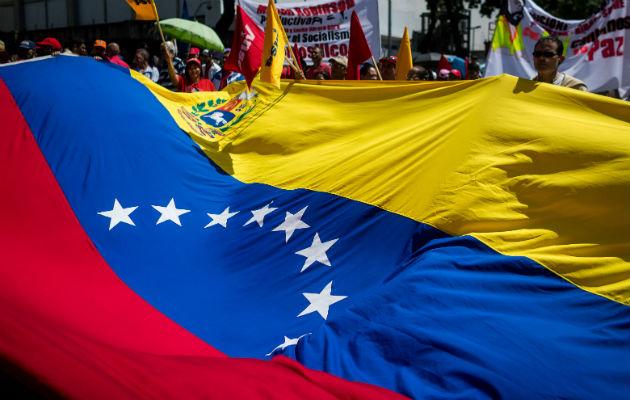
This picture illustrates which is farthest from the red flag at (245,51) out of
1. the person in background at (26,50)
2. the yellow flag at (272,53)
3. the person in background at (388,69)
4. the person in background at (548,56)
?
the person in background at (26,50)

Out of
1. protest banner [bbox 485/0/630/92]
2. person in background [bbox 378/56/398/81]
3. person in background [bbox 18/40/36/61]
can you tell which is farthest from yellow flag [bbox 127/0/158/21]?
person in background [bbox 18/40/36/61]

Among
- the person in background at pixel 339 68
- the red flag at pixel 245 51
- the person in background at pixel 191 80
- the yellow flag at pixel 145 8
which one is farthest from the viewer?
the person in background at pixel 191 80

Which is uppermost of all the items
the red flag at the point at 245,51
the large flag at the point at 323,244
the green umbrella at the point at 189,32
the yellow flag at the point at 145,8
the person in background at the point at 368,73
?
the green umbrella at the point at 189,32

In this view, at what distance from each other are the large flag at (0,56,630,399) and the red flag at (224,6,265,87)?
1081mm

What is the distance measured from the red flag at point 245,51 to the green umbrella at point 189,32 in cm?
545

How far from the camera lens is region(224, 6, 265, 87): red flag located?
5.21 meters

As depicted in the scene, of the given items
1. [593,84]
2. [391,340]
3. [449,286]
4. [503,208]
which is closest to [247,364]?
[391,340]

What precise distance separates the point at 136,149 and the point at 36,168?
2.28ft

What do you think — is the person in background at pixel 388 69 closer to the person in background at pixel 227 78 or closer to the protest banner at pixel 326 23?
the protest banner at pixel 326 23

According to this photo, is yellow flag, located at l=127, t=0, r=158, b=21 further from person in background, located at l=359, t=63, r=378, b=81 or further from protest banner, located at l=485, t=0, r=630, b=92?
protest banner, located at l=485, t=0, r=630, b=92

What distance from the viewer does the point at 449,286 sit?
2.29 meters

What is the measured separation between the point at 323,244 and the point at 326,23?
5334mm

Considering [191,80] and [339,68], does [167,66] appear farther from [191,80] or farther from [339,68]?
[339,68]

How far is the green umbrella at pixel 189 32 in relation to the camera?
33.8ft
